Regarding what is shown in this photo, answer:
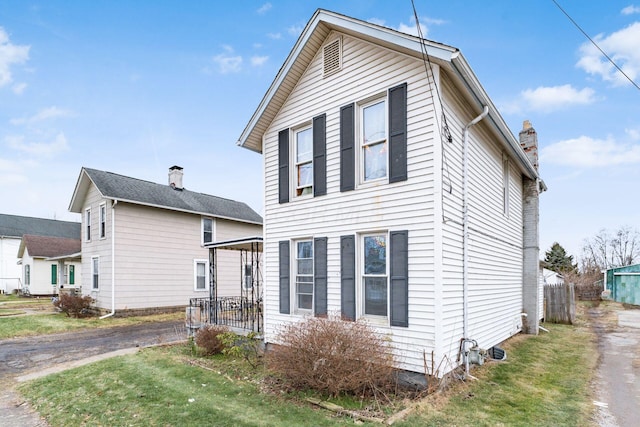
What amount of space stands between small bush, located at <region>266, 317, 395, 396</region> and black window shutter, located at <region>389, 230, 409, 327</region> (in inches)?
21.5

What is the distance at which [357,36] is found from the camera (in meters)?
7.51

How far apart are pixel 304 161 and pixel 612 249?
55238 mm

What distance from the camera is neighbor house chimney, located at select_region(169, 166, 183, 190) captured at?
73.5ft

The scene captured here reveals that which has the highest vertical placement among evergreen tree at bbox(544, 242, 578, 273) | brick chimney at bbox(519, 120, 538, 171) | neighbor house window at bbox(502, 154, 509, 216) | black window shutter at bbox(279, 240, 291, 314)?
brick chimney at bbox(519, 120, 538, 171)

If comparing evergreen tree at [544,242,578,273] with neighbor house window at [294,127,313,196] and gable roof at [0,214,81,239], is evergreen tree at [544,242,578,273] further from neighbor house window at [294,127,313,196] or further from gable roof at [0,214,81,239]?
gable roof at [0,214,81,239]

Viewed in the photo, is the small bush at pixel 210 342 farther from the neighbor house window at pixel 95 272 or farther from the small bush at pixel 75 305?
the neighbor house window at pixel 95 272

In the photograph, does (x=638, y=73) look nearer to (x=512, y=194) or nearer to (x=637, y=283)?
(x=512, y=194)

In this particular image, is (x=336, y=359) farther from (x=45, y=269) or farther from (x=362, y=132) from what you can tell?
(x=45, y=269)

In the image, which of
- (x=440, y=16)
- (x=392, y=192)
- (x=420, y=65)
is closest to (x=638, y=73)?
(x=440, y=16)

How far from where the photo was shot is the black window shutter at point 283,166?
8789 millimetres

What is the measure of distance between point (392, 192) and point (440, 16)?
3727 millimetres

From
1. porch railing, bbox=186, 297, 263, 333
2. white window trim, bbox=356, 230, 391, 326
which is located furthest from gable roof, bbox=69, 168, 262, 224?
white window trim, bbox=356, 230, 391, 326

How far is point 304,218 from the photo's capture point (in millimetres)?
8273

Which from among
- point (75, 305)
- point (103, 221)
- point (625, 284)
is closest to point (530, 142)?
point (103, 221)
